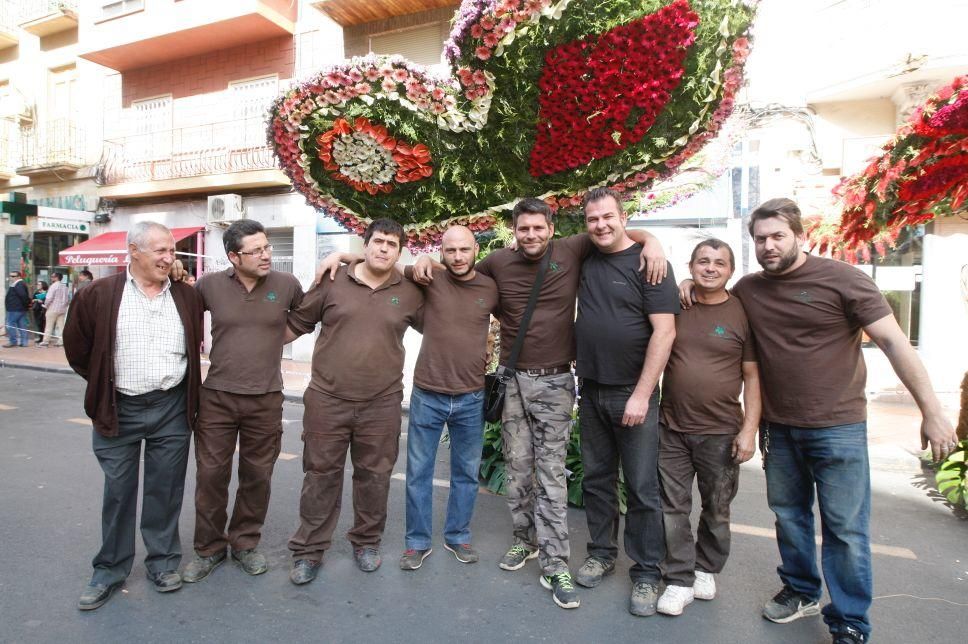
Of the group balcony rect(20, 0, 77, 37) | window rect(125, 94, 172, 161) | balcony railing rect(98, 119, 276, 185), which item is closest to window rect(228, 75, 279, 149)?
balcony railing rect(98, 119, 276, 185)

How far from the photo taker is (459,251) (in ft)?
11.6

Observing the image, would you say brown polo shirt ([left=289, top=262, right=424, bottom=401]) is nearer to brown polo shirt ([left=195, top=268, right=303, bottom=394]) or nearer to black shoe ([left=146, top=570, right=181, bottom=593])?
brown polo shirt ([left=195, top=268, right=303, bottom=394])

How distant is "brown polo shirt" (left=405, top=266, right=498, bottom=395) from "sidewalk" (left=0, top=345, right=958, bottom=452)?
4.91m

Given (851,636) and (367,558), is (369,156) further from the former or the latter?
(851,636)

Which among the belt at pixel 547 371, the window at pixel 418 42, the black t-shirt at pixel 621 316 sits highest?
the window at pixel 418 42

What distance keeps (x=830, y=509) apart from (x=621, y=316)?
133 cm

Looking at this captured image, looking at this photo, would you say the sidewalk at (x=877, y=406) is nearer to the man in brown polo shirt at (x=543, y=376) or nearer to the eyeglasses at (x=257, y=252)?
the man in brown polo shirt at (x=543, y=376)

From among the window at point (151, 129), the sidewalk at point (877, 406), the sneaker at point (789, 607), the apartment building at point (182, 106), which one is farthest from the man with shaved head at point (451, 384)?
the window at point (151, 129)

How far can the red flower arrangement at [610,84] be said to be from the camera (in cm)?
345

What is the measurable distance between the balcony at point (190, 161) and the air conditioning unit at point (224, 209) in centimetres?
31

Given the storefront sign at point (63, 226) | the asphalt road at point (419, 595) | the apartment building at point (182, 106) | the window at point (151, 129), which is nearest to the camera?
the asphalt road at point (419, 595)

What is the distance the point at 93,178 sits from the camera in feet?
54.2

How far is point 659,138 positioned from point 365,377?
7.59ft

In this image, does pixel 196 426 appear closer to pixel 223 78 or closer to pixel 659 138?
pixel 659 138
